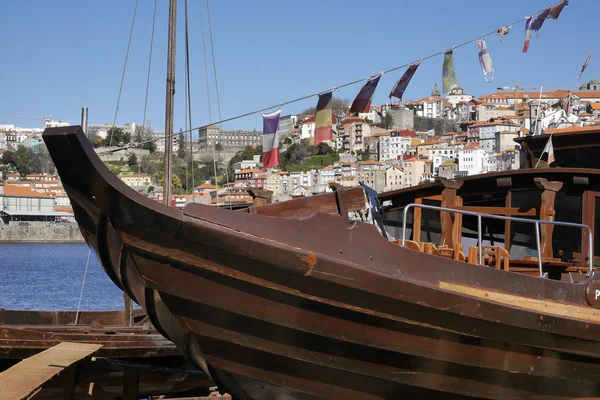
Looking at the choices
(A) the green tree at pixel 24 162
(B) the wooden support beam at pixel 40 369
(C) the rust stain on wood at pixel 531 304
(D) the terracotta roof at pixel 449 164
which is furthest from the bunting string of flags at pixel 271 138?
(A) the green tree at pixel 24 162

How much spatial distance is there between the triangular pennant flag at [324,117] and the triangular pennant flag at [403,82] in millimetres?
1332

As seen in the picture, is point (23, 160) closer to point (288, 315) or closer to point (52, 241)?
point (52, 241)

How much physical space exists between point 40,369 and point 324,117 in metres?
4.55

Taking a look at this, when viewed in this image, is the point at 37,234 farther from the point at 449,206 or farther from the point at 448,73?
the point at 449,206

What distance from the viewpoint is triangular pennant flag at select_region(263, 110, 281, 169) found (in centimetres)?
1040

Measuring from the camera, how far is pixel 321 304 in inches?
239

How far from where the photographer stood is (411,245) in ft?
25.5

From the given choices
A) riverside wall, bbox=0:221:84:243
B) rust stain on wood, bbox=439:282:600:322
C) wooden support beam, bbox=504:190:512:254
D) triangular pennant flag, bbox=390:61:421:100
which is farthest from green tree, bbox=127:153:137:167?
rust stain on wood, bbox=439:282:600:322

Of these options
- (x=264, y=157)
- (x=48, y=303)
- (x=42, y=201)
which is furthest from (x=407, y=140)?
(x=264, y=157)

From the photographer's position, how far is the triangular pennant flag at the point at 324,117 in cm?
1034

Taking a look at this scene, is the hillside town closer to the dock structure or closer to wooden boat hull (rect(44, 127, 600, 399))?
the dock structure

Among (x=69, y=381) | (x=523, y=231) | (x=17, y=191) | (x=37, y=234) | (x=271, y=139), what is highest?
(x=271, y=139)

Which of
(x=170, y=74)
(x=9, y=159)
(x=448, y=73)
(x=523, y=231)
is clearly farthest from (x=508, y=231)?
(x=9, y=159)

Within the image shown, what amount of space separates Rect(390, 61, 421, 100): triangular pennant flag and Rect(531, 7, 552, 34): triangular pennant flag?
2025 millimetres
